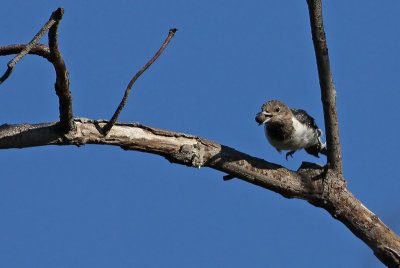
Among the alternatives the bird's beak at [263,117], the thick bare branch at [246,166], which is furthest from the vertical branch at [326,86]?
the bird's beak at [263,117]

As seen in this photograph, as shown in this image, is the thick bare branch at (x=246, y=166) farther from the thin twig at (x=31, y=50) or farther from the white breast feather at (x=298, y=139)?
the white breast feather at (x=298, y=139)

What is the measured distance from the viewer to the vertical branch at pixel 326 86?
470 cm

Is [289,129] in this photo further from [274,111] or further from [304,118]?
[304,118]

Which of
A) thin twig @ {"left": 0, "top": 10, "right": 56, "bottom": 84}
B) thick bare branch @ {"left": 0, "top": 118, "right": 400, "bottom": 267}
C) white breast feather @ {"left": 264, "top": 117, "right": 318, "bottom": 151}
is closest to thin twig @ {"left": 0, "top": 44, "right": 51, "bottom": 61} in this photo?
thin twig @ {"left": 0, "top": 10, "right": 56, "bottom": 84}

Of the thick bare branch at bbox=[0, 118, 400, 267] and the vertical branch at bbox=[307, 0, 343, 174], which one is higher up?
the vertical branch at bbox=[307, 0, 343, 174]

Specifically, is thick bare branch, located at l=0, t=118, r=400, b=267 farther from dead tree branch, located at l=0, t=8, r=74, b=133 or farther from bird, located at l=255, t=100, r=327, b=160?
bird, located at l=255, t=100, r=327, b=160

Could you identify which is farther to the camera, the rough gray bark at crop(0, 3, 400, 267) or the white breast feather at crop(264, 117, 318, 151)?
the white breast feather at crop(264, 117, 318, 151)

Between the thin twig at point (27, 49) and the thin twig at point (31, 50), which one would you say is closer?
the thin twig at point (27, 49)

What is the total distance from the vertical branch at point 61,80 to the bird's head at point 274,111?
9.77ft

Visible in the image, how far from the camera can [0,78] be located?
356 centimetres

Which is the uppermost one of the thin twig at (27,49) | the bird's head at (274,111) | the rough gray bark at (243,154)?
the bird's head at (274,111)

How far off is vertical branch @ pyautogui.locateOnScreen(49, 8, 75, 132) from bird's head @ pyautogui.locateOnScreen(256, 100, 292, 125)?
9.77 feet

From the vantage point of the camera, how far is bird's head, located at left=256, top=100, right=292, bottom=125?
23.6 ft

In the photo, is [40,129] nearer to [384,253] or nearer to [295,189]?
[295,189]
